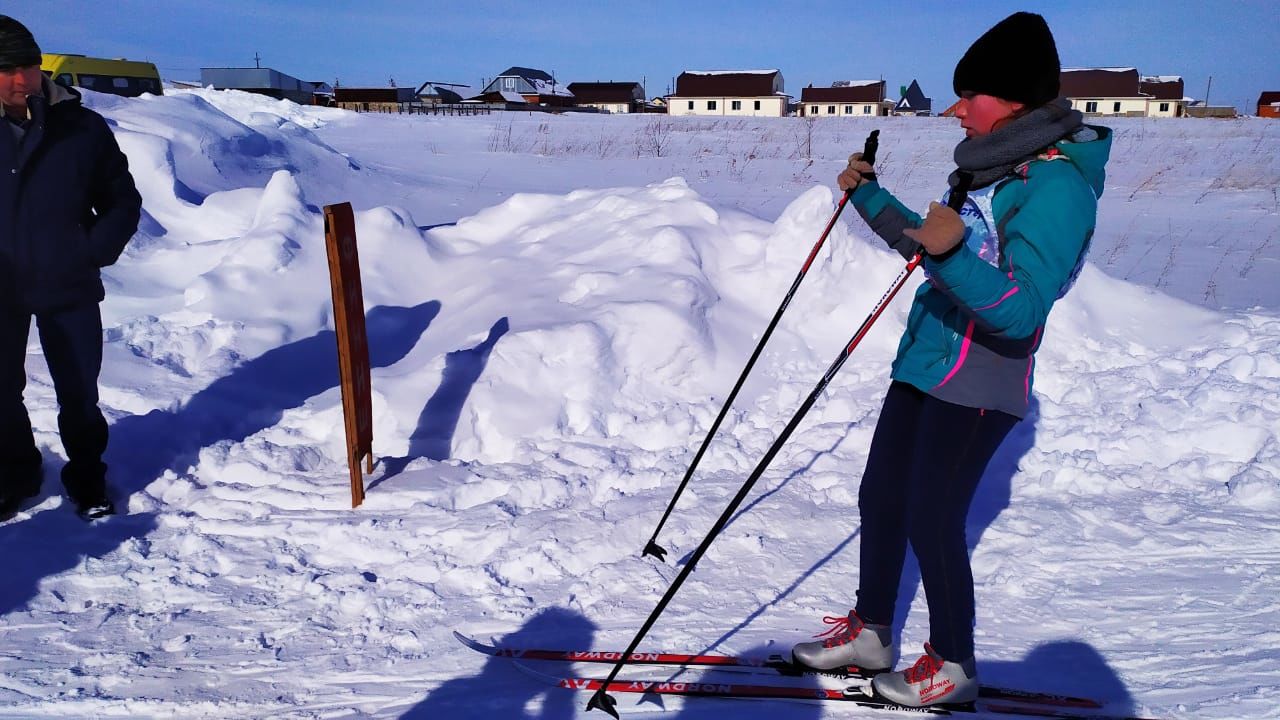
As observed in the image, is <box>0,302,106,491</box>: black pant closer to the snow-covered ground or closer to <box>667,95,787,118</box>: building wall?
the snow-covered ground

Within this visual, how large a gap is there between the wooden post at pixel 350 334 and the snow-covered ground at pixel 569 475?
25cm

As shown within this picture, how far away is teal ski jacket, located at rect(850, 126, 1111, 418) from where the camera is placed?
1.89m

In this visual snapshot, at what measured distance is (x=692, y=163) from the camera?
1703 centimetres

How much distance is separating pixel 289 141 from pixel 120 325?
8298 mm

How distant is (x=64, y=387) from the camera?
3.61 metres

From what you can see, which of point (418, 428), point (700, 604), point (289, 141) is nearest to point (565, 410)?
point (418, 428)

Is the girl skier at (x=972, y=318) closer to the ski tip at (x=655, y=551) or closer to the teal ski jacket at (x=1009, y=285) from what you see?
the teal ski jacket at (x=1009, y=285)

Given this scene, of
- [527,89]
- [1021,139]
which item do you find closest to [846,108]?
[527,89]

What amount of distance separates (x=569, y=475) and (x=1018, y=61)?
2.87 meters

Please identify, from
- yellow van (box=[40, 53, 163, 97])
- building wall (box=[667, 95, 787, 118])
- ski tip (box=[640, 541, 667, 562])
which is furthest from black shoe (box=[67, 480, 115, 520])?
building wall (box=[667, 95, 787, 118])

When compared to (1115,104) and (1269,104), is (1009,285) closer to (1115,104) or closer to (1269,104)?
(1115,104)

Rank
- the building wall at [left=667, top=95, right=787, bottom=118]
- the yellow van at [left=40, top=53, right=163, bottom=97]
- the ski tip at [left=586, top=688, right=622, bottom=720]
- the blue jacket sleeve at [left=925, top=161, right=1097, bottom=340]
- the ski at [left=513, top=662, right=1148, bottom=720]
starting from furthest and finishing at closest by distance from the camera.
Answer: the building wall at [left=667, top=95, right=787, bottom=118] → the yellow van at [left=40, top=53, right=163, bottom=97] → the ski at [left=513, top=662, right=1148, bottom=720] → the ski tip at [left=586, top=688, right=622, bottom=720] → the blue jacket sleeve at [left=925, top=161, right=1097, bottom=340]

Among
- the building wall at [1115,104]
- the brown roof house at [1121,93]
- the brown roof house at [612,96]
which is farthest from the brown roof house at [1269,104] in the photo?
the brown roof house at [612,96]

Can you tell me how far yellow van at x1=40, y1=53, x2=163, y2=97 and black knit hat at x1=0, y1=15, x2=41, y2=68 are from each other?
17.8m
